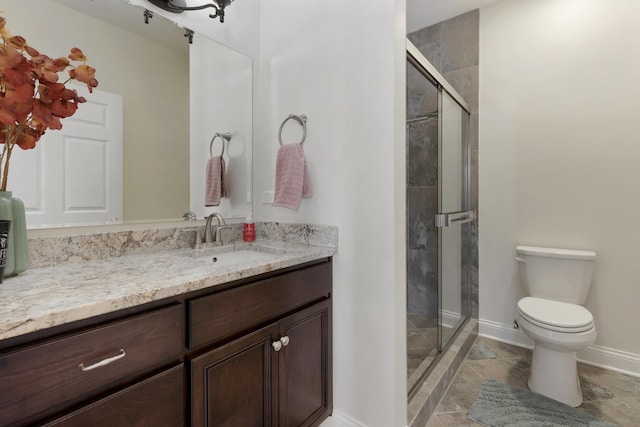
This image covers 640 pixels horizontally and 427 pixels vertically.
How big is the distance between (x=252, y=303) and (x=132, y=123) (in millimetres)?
971

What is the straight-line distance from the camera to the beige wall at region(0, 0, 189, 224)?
1135 millimetres

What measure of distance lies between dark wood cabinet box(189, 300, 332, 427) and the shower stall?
605 mm

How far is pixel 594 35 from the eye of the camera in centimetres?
200

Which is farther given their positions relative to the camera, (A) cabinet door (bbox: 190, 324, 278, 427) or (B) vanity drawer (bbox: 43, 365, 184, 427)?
(A) cabinet door (bbox: 190, 324, 278, 427)

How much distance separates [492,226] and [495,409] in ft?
4.27

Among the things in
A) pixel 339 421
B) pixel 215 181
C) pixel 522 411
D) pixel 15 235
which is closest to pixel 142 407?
Result: pixel 15 235

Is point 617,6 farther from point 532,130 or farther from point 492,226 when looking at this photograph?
point 492,226

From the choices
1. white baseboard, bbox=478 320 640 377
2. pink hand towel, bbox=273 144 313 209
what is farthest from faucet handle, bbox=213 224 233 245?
white baseboard, bbox=478 320 640 377

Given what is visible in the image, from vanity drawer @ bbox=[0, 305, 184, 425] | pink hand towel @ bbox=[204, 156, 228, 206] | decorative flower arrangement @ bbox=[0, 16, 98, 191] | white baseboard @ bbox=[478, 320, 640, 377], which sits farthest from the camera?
white baseboard @ bbox=[478, 320, 640, 377]

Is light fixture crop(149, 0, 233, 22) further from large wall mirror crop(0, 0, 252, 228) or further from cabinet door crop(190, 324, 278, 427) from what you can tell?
cabinet door crop(190, 324, 278, 427)

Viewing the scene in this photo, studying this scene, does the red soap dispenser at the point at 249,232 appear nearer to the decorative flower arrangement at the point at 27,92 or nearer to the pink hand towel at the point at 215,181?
the pink hand towel at the point at 215,181

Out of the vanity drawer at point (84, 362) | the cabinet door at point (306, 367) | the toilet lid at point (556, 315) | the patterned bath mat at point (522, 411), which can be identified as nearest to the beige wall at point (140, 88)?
the vanity drawer at point (84, 362)

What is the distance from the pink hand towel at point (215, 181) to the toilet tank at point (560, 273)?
207 centimetres

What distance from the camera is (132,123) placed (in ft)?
4.42
